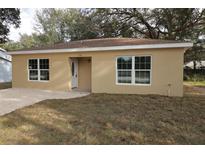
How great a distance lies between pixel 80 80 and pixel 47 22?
23.1 metres

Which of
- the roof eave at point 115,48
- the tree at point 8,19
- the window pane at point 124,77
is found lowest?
the window pane at point 124,77

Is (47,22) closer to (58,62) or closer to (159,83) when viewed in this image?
(58,62)

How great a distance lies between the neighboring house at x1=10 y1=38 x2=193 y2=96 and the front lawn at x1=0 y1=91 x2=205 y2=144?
7.75 ft

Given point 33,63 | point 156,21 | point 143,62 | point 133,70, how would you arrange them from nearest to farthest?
point 143,62
point 133,70
point 33,63
point 156,21

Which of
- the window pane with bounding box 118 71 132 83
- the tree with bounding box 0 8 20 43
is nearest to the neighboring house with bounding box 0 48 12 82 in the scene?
the tree with bounding box 0 8 20 43

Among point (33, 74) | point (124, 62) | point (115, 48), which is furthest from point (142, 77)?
point (33, 74)

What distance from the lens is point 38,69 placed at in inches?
508

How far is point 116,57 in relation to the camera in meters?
10.8

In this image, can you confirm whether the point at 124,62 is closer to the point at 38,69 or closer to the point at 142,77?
the point at 142,77

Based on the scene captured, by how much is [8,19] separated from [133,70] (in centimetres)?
1241

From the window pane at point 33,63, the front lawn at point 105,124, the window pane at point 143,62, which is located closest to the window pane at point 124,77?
the window pane at point 143,62

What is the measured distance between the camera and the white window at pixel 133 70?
10.3m

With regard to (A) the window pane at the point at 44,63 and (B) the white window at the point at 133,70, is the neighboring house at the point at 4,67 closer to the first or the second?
(A) the window pane at the point at 44,63
